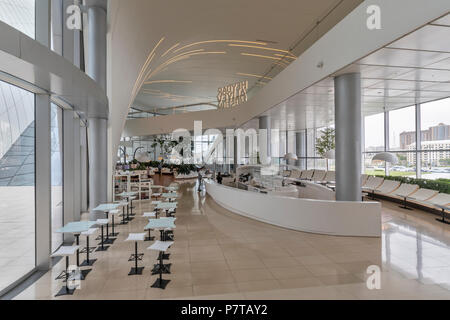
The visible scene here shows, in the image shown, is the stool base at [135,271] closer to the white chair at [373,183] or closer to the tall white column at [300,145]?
the white chair at [373,183]

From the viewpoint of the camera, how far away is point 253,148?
20547 millimetres

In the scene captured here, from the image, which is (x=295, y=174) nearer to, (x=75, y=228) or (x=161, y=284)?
(x=161, y=284)

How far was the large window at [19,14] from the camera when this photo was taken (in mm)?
3393

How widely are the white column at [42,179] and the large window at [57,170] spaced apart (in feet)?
5.35

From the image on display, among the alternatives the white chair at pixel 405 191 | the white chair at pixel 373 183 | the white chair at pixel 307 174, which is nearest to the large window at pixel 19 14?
the white chair at pixel 405 191

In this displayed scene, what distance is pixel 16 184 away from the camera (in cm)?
389

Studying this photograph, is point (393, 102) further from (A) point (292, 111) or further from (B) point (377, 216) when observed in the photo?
(B) point (377, 216)

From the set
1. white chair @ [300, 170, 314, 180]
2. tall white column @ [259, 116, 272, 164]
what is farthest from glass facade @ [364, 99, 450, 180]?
tall white column @ [259, 116, 272, 164]

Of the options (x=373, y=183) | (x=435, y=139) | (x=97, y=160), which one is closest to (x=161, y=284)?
(x=97, y=160)

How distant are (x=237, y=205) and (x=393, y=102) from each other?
23.1ft

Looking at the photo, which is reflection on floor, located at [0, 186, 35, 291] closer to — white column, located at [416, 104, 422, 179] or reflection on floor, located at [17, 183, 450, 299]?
reflection on floor, located at [17, 183, 450, 299]

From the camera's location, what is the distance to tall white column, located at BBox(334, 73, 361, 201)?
20.9 feet

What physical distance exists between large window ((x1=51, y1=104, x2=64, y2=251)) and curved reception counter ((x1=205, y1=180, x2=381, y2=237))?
5.18m
